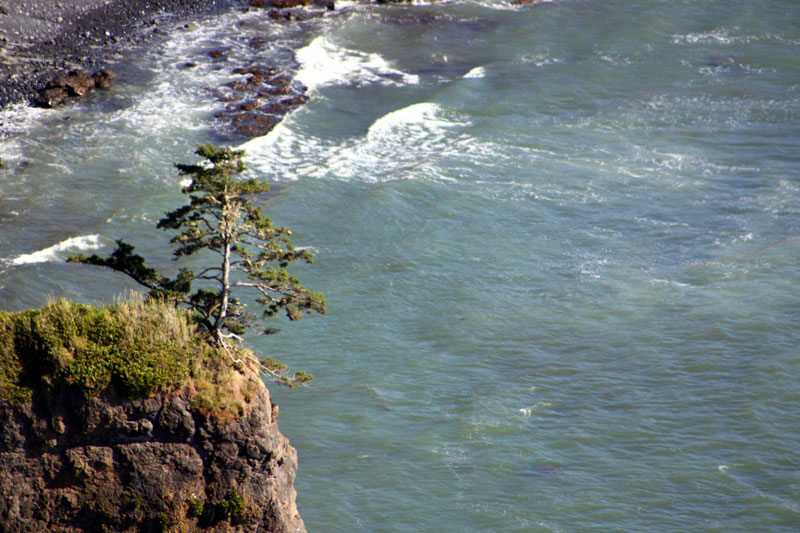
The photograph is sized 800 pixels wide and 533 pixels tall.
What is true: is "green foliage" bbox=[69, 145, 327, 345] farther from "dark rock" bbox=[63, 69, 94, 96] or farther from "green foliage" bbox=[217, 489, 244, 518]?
"dark rock" bbox=[63, 69, 94, 96]

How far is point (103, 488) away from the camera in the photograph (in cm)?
1333

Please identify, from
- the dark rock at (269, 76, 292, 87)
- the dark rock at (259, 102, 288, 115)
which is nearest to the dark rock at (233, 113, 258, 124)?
the dark rock at (259, 102, 288, 115)

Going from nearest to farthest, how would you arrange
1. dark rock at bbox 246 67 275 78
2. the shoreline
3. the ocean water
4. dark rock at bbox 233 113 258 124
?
Result: the ocean water, dark rock at bbox 233 113 258 124, the shoreline, dark rock at bbox 246 67 275 78

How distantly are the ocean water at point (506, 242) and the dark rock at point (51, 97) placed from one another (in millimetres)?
924

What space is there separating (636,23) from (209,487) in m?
47.3

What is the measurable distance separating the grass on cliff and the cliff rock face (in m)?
0.22

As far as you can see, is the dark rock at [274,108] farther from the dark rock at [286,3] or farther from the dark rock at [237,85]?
the dark rock at [286,3]

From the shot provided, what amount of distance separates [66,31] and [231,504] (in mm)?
43606

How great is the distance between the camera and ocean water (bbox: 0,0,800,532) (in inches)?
774

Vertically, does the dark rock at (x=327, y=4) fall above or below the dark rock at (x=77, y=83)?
above

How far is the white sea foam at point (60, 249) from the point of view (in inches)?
1111

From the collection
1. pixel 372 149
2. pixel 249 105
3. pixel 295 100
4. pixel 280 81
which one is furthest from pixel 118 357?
pixel 280 81

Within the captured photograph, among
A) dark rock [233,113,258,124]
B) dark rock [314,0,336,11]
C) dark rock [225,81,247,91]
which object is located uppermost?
dark rock [314,0,336,11]

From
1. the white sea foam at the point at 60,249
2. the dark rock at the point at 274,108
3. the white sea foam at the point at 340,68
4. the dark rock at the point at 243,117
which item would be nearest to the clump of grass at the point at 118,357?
the white sea foam at the point at 60,249
